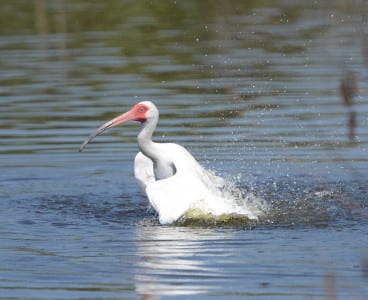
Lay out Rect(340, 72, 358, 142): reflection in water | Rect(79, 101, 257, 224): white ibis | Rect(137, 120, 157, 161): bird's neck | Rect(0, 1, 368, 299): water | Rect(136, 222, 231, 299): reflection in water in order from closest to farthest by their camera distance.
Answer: Rect(340, 72, 358, 142): reflection in water
Rect(136, 222, 231, 299): reflection in water
Rect(0, 1, 368, 299): water
Rect(79, 101, 257, 224): white ibis
Rect(137, 120, 157, 161): bird's neck

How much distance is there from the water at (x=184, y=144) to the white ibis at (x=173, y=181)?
0.66ft

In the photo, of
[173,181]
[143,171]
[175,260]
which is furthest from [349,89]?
[143,171]

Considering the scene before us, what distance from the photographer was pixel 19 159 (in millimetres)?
13820

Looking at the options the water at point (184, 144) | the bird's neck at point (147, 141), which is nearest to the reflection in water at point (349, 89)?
the water at point (184, 144)

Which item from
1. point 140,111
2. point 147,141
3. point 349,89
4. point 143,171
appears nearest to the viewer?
point 349,89

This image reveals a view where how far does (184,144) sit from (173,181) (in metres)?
3.00

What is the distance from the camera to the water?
344 inches

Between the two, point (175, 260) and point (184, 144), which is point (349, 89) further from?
point (184, 144)

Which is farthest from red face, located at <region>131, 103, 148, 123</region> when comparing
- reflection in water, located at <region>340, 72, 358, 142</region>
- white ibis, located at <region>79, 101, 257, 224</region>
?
reflection in water, located at <region>340, 72, 358, 142</region>

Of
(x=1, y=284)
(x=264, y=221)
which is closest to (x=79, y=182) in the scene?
(x=264, y=221)

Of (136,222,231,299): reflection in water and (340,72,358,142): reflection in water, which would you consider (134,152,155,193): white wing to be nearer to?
(136,222,231,299): reflection in water

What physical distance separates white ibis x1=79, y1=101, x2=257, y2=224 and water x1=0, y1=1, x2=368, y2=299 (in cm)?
20

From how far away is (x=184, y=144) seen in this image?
14141mm

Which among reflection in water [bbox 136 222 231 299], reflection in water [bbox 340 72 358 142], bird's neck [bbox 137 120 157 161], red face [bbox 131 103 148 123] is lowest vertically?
reflection in water [bbox 136 222 231 299]
